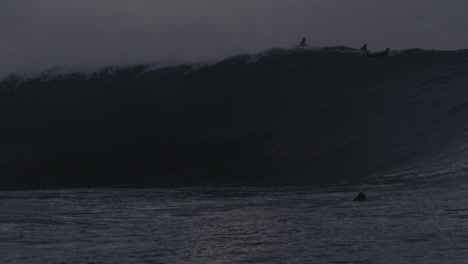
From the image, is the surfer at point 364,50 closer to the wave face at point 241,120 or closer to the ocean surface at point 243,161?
the wave face at point 241,120

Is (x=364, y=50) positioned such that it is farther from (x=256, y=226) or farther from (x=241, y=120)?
(x=256, y=226)

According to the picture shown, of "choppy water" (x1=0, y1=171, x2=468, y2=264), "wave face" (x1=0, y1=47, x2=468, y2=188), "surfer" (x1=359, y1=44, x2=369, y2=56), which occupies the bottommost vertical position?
"choppy water" (x1=0, y1=171, x2=468, y2=264)

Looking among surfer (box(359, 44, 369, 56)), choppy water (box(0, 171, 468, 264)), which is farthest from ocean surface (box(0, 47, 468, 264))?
surfer (box(359, 44, 369, 56))

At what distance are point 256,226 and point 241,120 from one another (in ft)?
40.8

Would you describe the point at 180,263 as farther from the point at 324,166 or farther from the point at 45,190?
the point at 45,190

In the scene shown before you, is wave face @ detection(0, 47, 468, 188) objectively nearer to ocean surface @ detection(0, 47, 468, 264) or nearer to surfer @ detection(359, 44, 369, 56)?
ocean surface @ detection(0, 47, 468, 264)

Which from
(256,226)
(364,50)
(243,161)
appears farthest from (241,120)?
(256,226)

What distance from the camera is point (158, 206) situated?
1369 cm

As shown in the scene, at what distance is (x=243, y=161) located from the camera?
64.5 feet

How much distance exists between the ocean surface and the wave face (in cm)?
7

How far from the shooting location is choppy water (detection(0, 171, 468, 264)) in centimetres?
844

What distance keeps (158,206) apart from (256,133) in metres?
8.23

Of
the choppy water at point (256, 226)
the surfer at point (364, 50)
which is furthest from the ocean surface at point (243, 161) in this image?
the surfer at point (364, 50)

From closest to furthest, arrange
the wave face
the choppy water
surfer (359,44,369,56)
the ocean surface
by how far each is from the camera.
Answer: the choppy water < the ocean surface < the wave face < surfer (359,44,369,56)
